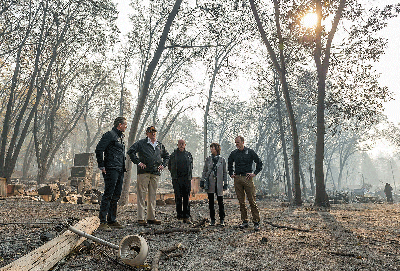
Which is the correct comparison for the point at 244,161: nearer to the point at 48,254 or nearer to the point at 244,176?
the point at 244,176

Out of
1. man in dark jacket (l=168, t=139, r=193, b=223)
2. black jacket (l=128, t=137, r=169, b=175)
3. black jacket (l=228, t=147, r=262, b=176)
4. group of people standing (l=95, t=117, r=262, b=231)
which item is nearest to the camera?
group of people standing (l=95, t=117, r=262, b=231)

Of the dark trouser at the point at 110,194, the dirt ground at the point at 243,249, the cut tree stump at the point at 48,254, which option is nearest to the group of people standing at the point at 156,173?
the dark trouser at the point at 110,194

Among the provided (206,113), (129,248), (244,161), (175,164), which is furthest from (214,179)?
(206,113)

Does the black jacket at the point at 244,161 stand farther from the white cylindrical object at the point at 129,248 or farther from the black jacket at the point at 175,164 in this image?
the white cylindrical object at the point at 129,248

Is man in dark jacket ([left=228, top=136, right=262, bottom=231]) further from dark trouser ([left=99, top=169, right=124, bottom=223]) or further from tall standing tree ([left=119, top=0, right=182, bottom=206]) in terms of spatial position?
tall standing tree ([left=119, top=0, right=182, bottom=206])

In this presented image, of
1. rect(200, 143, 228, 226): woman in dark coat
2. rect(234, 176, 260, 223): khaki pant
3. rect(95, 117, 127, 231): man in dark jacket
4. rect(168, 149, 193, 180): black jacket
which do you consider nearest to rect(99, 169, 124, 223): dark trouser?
rect(95, 117, 127, 231): man in dark jacket

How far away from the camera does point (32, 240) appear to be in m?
4.37

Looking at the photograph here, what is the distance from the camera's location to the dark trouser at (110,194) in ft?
17.6

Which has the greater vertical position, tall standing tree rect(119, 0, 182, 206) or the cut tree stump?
tall standing tree rect(119, 0, 182, 206)

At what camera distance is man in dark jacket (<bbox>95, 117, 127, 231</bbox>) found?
5332 millimetres

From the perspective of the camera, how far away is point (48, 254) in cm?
295

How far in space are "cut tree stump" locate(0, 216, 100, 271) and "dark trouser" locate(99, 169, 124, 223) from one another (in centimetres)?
145

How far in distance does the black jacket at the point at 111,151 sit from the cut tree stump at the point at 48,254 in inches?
69.6

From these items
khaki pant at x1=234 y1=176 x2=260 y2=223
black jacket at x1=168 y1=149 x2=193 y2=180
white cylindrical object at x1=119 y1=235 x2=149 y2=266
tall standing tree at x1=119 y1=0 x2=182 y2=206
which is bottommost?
white cylindrical object at x1=119 y1=235 x2=149 y2=266
